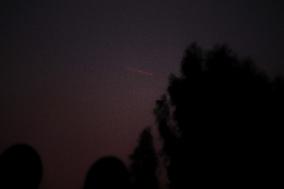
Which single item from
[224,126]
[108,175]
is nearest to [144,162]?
[224,126]

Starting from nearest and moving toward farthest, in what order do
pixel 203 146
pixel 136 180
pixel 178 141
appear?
1. pixel 203 146
2. pixel 178 141
3. pixel 136 180

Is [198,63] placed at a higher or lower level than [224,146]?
higher

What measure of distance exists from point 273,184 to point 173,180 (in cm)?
514

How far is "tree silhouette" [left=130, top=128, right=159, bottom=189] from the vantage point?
877 inches

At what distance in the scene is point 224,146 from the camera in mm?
11719

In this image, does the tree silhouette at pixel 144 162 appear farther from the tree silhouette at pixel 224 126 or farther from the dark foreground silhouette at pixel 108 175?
the dark foreground silhouette at pixel 108 175

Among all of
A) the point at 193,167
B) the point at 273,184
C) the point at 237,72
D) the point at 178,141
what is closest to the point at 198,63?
the point at 237,72

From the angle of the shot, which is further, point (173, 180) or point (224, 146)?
point (173, 180)

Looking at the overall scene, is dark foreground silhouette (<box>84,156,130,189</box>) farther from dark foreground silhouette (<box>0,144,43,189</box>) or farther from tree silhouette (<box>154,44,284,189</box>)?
tree silhouette (<box>154,44,284,189</box>)

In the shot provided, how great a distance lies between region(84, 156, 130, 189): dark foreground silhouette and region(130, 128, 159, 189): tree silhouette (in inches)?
715

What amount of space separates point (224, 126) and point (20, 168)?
9.92 metres

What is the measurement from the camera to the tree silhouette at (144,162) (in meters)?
22.3

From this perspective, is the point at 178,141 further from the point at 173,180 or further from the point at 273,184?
the point at 273,184

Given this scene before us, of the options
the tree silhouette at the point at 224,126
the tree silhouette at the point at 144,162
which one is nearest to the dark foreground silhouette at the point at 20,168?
the tree silhouette at the point at 224,126
